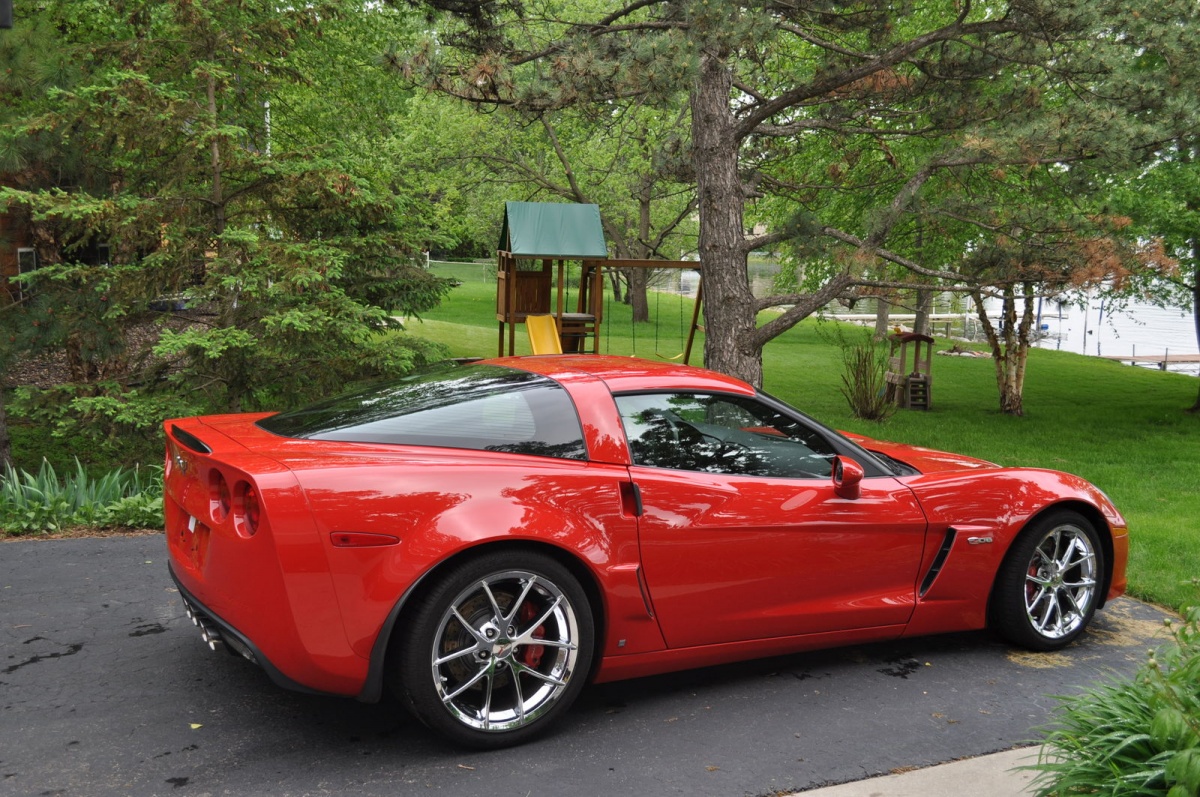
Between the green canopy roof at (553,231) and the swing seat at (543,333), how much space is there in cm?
108

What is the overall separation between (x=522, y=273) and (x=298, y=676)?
16.7 meters

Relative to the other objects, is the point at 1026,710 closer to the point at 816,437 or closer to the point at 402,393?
the point at 816,437

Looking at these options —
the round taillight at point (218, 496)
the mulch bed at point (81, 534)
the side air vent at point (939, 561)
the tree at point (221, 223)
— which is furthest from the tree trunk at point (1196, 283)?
the round taillight at point (218, 496)

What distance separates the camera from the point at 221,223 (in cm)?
1057

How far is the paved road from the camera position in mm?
3621

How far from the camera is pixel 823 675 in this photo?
4766 mm

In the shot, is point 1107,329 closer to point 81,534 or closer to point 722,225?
point 722,225

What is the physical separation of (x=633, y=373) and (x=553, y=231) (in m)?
13.8

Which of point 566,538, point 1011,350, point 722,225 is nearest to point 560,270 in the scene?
point 722,225

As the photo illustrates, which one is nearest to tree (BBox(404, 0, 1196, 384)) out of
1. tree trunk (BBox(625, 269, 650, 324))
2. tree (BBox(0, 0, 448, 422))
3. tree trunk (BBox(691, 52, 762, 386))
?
tree trunk (BBox(691, 52, 762, 386))

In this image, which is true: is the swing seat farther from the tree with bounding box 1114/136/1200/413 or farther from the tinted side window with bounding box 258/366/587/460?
the tinted side window with bounding box 258/366/587/460


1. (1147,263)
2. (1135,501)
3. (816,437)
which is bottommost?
(1135,501)

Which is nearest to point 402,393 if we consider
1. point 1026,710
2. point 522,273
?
point 1026,710

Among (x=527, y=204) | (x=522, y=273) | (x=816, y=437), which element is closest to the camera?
(x=816, y=437)
